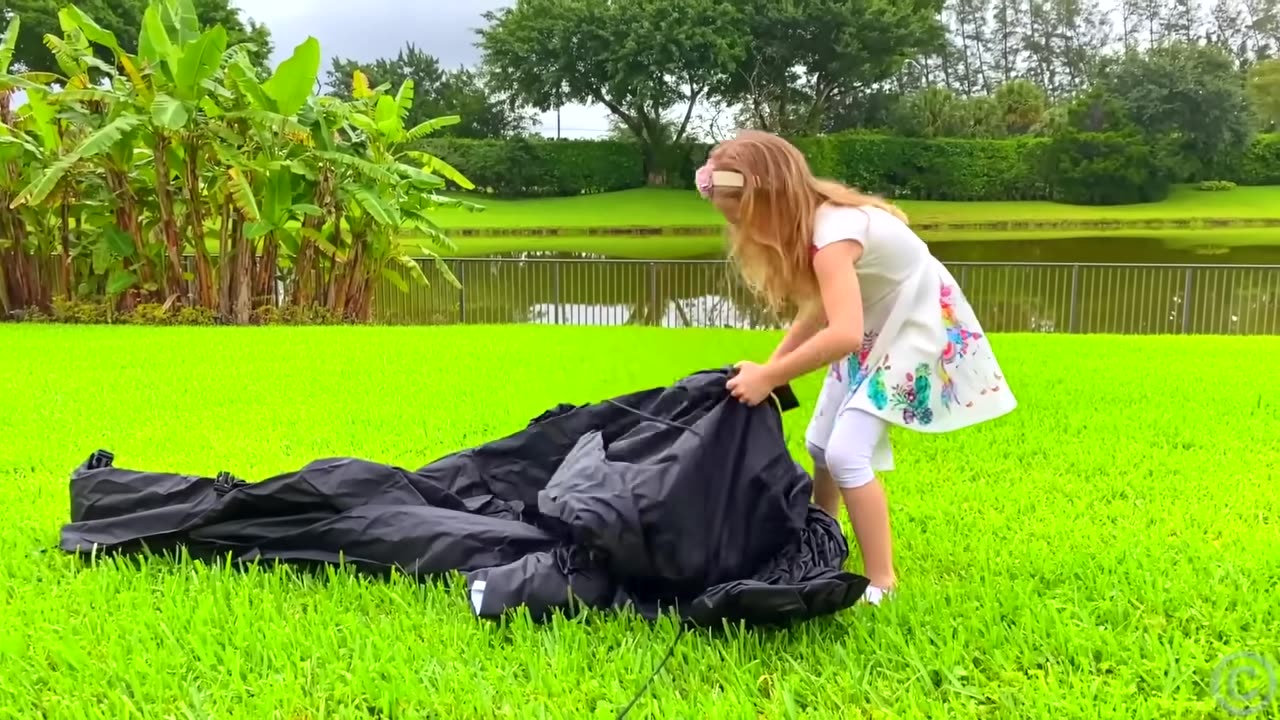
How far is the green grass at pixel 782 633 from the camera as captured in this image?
213cm

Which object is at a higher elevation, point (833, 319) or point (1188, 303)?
point (833, 319)

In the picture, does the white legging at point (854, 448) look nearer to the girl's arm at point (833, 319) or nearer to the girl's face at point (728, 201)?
the girl's arm at point (833, 319)

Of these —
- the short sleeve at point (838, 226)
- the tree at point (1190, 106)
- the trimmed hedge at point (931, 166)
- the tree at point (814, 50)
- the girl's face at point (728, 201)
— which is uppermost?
the tree at point (814, 50)

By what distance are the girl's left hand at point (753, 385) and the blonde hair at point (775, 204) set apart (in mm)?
315

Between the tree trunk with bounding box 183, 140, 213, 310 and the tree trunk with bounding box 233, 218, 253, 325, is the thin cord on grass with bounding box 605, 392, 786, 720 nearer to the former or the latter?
the tree trunk with bounding box 183, 140, 213, 310

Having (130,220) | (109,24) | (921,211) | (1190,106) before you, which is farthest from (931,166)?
(130,220)

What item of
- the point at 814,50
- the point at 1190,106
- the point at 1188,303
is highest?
the point at 814,50

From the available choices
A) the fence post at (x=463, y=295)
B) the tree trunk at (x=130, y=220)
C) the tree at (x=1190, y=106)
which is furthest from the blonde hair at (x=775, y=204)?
the tree at (x=1190, y=106)

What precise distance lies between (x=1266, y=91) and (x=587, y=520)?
194 feet

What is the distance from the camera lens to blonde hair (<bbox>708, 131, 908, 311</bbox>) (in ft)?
8.52

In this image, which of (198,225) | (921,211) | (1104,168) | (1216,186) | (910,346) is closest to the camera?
(910,346)

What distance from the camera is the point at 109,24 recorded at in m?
32.8

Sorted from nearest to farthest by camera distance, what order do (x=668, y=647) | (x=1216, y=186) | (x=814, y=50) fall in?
(x=668, y=647), (x=814, y=50), (x=1216, y=186)

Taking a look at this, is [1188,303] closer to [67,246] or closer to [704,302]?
[704,302]
